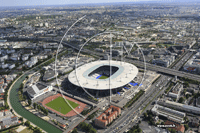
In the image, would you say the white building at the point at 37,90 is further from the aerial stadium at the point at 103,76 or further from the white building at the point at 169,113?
the white building at the point at 169,113

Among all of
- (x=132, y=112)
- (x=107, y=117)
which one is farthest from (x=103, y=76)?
(x=107, y=117)

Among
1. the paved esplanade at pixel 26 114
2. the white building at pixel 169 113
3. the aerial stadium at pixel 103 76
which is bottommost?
the paved esplanade at pixel 26 114

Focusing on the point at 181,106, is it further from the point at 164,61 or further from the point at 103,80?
the point at 164,61

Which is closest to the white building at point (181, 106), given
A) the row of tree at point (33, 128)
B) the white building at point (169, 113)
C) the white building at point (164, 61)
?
the white building at point (169, 113)

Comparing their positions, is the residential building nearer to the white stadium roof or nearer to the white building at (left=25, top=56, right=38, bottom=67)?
the white stadium roof

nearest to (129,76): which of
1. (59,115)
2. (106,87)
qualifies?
(106,87)

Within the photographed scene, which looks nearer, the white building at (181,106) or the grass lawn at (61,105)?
the white building at (181,106)

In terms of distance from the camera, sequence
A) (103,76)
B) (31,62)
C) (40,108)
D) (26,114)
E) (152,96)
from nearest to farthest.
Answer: (40,108) → (26,114) → (152,96) → (103,76) → (31,62)
